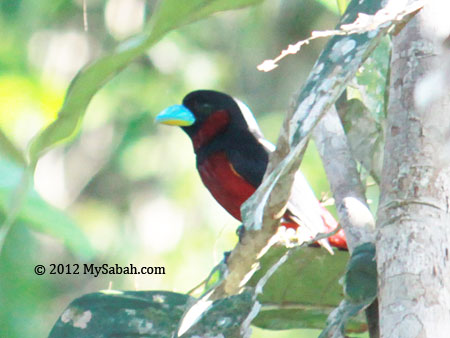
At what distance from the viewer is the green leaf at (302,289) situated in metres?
1.60

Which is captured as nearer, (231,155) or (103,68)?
(103,68)

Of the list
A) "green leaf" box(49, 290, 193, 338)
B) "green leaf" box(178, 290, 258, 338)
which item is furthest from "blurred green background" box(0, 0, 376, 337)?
"green leaf" box(178, 290, 258, 338)

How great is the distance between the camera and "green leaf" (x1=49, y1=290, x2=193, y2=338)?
1.29 m

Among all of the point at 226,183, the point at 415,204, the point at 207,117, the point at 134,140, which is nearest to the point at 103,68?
the point at 415,204

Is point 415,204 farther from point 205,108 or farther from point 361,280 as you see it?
point 205,108

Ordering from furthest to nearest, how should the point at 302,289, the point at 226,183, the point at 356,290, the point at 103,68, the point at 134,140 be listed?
the point at 134,140 → the point at 226,183 → the point at 302,289 → the point at 356,290 → the point at 103,68

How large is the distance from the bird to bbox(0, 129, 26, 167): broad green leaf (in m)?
1.69

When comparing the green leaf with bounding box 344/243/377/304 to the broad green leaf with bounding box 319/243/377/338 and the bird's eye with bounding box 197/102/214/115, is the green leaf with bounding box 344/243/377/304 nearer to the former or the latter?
the broad green leaf with bounding box 319/243/377/338

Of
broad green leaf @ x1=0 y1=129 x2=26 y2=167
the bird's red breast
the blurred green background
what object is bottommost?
broad green leaf @ x1=0 y1=129 x2=26 y2=167

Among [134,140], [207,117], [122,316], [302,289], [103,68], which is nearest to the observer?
[103,68]

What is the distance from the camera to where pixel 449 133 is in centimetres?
98

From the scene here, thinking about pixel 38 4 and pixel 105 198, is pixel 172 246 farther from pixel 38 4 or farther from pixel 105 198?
pixel 38 4

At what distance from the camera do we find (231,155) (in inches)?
126

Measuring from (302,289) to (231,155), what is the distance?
163cm
